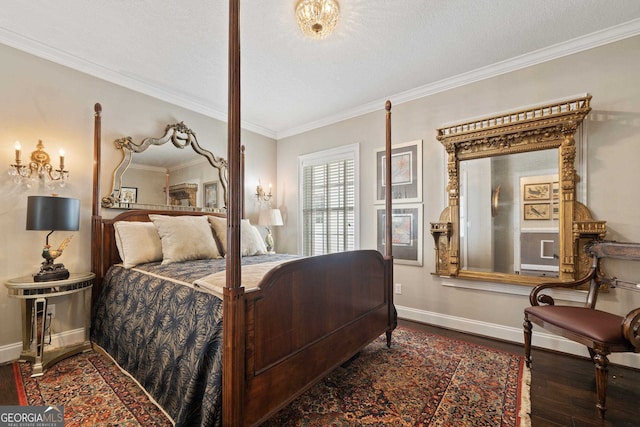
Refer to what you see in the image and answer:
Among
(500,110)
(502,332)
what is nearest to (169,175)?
(500,110)

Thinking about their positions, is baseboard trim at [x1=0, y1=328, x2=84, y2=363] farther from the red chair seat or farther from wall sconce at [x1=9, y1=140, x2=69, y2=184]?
the red chair seat

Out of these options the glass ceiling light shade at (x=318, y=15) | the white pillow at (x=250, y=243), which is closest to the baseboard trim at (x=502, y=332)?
the white pillow at (x=250, y=243)

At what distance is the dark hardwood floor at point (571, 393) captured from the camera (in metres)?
1.56

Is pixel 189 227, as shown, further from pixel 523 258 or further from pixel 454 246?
pixel 523 258

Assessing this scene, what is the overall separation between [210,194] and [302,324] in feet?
8.29

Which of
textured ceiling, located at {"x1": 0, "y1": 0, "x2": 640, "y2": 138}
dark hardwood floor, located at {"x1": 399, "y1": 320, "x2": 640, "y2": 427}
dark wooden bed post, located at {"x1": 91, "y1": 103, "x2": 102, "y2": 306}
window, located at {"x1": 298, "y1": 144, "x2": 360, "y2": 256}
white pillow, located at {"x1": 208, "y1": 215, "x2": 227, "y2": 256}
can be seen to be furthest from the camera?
window, located at {"x1": 298, "y1": 144, "x2": 360, "y2": 256}

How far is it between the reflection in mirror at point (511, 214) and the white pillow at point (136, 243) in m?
3.03

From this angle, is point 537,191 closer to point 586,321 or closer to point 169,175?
point 586,321

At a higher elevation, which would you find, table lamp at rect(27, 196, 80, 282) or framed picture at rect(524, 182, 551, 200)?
framed picture at rect(524, 182, 551, 200)

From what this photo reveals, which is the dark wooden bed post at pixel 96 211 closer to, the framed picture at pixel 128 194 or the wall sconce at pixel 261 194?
the framed picture at pixel 128 194

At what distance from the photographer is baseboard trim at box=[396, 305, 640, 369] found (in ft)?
7.15

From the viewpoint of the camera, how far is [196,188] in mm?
3438

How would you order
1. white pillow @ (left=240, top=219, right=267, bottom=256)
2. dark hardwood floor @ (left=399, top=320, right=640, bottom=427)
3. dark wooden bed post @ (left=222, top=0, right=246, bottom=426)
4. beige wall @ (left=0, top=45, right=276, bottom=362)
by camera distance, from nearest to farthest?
dark wooden bed post @ (left=222, top=0, right=246, bottom=426)
dark hardwood floor @ (left=399, top=320, right=640, bottom=427)
beige wall @ (left=0, top=45, right=276, bottom=362)
white pillow @ (left=240, top=219, right=267, bottom=256)

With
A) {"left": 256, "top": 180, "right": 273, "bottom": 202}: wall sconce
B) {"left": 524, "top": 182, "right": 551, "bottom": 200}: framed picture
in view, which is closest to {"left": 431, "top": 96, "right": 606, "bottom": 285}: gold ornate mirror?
{"left": 524, "top": 182, "right": 551, "bottom": 200}: framed picture
